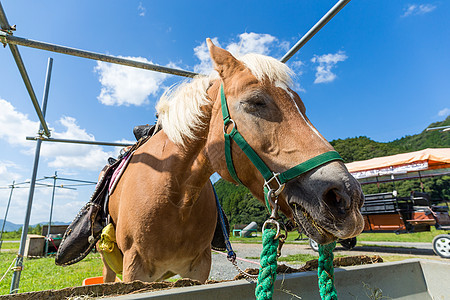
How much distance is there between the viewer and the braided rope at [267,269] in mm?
932

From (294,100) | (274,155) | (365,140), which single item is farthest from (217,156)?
(365,140)

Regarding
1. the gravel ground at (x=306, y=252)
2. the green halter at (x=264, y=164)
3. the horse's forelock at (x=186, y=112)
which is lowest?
the gravel ground at (x=306, y=252)

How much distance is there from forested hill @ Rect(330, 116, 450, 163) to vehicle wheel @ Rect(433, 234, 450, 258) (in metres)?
29.9

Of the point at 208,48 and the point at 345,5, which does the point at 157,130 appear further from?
the point at 345,5

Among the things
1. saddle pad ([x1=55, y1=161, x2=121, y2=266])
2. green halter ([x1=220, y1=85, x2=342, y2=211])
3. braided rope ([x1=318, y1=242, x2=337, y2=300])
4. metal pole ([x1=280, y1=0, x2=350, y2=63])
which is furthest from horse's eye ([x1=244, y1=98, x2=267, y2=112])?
saddle pad ([x1=55, y1=161, x2=121, y2=266])

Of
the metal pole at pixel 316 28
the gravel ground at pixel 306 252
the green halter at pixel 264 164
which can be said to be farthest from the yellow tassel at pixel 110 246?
the gravel ground at pixel 306 252

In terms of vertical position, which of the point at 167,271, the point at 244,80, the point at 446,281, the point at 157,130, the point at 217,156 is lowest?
the point at 446,281

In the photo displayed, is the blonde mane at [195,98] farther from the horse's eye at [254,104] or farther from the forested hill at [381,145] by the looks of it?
the forested hill at [381,145]

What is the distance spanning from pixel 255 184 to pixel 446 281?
1904 mm

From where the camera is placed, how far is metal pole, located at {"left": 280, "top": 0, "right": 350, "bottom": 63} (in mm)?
1760

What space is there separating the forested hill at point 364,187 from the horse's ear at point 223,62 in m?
16.4

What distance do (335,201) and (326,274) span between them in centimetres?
35

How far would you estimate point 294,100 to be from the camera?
1.44m

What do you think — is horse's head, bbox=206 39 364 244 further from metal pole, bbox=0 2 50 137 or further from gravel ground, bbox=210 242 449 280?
gravel ground, bbox=210 242 449 280
